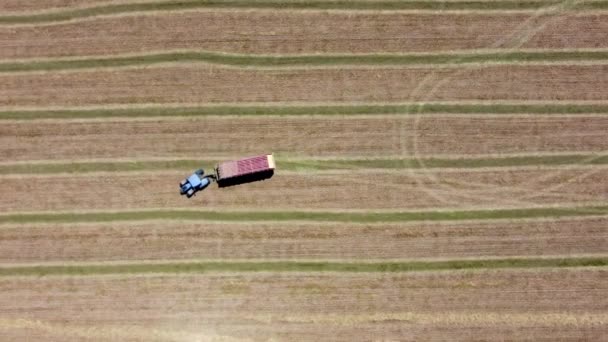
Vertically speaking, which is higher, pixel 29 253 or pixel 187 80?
pixel 187 80

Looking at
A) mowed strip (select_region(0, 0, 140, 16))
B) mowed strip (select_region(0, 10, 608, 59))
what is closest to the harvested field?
mowed strip (select_region(0, 0, 140, 16))

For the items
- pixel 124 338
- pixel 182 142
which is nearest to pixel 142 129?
pixel 182 142

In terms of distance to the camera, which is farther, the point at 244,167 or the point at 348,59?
the point at 348,59

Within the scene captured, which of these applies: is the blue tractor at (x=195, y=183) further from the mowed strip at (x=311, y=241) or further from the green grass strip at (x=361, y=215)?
the mowed strip at (x=311, y=241)

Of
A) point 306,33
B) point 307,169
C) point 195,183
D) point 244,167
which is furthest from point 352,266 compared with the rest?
point 306,33

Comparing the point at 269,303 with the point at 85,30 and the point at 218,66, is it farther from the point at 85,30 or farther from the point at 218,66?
the point at 85,30

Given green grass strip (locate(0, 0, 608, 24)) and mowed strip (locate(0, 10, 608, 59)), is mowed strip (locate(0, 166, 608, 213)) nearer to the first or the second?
mowed strip (locate(0, 10, 608, 59))

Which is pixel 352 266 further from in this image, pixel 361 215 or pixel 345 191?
pixel 345 191
